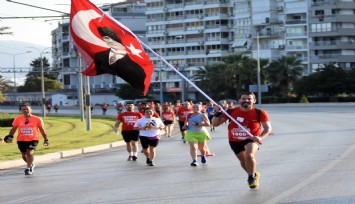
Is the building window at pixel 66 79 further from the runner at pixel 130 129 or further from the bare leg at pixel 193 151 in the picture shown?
the bare leg at pixel 193 151

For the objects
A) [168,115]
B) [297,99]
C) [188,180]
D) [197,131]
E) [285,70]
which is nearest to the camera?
[188,180]

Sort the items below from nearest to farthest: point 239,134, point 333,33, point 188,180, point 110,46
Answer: point 239,134
point 110,46
point 188,180
point 333,33

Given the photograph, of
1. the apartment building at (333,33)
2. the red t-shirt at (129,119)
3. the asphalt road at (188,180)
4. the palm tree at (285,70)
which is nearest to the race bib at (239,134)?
the asphalt road at (188,180)

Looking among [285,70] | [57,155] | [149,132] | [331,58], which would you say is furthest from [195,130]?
[331,58]

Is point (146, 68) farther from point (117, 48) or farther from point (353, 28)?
point (353, 28)

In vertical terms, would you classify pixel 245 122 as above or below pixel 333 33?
below

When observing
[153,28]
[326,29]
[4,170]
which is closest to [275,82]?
[326,29]

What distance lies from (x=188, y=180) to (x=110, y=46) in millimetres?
2883

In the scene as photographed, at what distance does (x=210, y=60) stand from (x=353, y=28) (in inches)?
1002

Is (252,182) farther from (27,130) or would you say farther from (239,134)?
(27,130)

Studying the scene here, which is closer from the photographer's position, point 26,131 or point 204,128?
point 26,131

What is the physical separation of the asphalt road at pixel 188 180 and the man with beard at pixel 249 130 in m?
0.38

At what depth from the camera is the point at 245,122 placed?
11.2 meters

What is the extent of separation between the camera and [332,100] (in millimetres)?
79375
